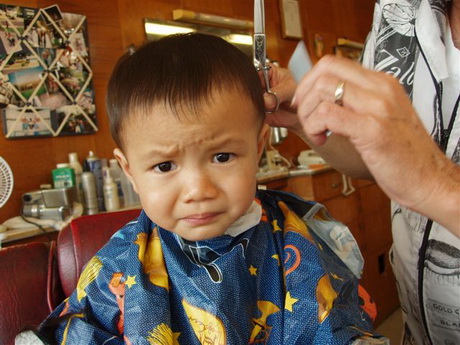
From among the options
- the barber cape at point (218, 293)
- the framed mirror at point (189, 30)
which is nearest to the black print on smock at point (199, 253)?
the barber cape at point (218, 293)

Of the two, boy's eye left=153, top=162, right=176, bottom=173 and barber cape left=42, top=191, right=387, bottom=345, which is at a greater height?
boy's eye left=153, top=162, right=176, bottom=173

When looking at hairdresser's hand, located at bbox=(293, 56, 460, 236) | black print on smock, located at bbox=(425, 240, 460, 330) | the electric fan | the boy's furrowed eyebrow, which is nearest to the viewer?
hairdresser's hand, located at bbox=(293, 56, 460, 236)

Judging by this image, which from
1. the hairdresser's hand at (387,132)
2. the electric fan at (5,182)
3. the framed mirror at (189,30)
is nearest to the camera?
the hairdresser's hand at (387,132)

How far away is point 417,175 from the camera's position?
0.72 meters

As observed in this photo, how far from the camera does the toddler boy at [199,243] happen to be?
0.88m

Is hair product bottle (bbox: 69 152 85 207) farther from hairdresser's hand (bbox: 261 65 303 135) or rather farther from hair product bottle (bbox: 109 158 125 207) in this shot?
hairdresser's hand (bbox: 261 65 303 135)

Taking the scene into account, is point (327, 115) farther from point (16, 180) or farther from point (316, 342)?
point (16, 180)

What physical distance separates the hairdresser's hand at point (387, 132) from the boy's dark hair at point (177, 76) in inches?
9.5

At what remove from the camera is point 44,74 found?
2482 millimetres

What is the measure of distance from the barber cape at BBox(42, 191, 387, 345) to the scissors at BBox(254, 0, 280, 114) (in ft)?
1.16

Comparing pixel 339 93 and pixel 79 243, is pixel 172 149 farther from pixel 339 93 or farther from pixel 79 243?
pixel 79 243

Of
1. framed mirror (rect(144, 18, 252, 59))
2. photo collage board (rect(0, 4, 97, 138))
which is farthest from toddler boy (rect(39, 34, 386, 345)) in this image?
framed mirror (rect(144, 18, 252, 59))

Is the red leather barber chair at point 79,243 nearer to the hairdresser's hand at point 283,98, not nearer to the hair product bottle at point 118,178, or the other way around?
the hairdresser's hand at point 283,98

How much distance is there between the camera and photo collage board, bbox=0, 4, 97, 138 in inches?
91.6
